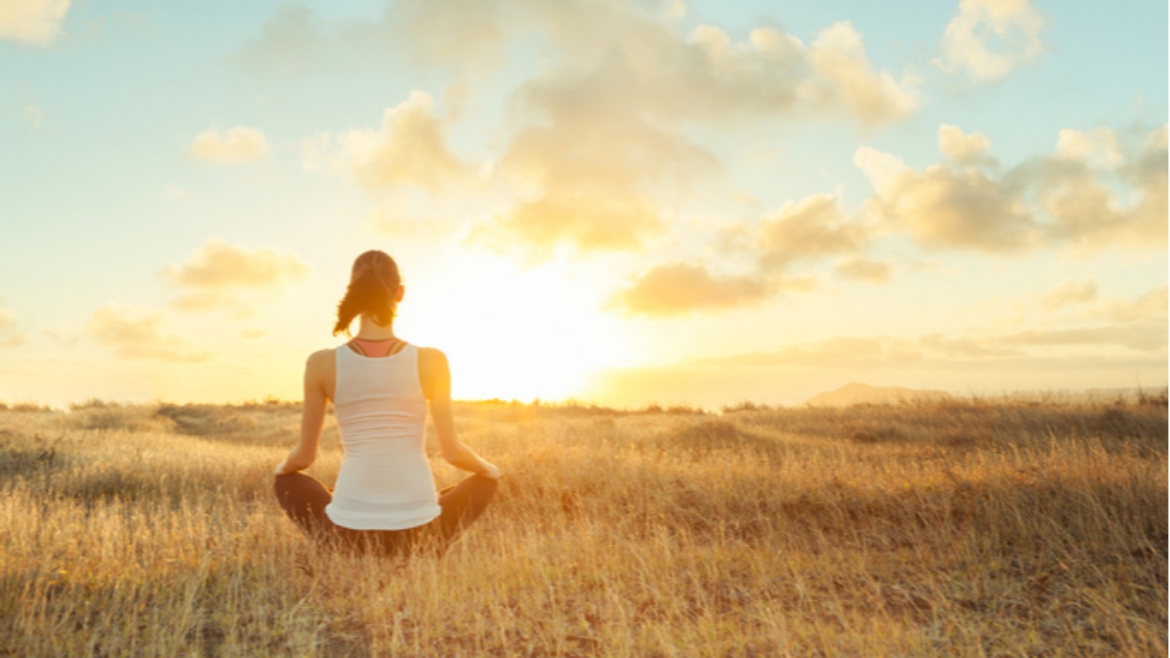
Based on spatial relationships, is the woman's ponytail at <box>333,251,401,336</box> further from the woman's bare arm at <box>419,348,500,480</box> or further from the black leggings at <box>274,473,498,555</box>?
the black leggings at <box>274,473,498,555</box>

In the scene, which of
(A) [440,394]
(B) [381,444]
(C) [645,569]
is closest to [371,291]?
(A) [440,394]

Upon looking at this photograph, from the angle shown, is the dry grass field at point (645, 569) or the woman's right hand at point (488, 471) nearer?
the dry grass field at point (645, 569)

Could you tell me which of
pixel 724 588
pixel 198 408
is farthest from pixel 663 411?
pixel 724 588

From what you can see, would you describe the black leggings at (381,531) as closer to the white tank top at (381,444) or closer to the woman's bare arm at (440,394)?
the white tank top at (381,444)

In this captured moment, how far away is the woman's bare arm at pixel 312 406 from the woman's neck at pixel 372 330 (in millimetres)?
266

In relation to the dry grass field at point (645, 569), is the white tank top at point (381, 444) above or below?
above

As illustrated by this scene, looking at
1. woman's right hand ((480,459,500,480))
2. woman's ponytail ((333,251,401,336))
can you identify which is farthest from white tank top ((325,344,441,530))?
woman's right hand ((480,459,500,480))

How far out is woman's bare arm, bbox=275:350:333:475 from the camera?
187 inches

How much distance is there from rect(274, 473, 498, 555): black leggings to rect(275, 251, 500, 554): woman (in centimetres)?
1

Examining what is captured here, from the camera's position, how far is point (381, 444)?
4.77 metres

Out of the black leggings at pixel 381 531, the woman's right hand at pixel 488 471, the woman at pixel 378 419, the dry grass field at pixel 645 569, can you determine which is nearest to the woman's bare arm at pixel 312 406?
the woman at pixel 378 419

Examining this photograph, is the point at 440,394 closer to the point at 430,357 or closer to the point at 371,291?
the point at 430,357

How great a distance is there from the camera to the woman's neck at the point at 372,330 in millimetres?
4719

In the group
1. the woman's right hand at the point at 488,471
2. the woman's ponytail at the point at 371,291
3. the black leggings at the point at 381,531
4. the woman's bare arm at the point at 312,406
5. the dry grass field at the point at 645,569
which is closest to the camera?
the dry grass field at the point at 645,569
